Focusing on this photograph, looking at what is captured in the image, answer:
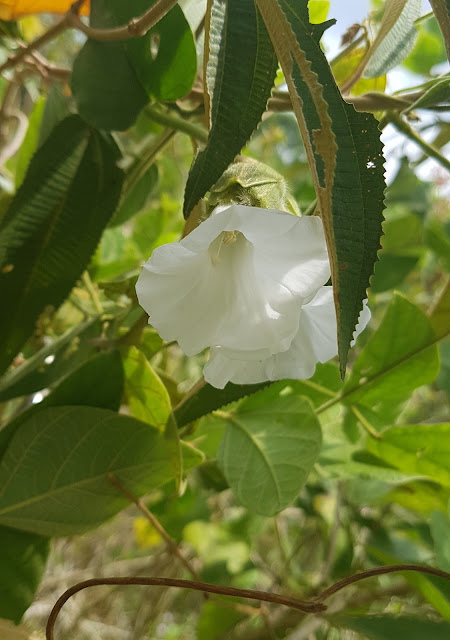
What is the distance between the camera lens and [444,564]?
57 cm

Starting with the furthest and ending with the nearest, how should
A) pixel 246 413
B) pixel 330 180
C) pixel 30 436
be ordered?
pixel 246 413
pixel 30 436
pixel 330 180

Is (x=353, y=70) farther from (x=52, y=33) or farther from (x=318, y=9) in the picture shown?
(x=52, y=33)

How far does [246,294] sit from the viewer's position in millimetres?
397

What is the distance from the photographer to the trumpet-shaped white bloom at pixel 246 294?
33 centimetres

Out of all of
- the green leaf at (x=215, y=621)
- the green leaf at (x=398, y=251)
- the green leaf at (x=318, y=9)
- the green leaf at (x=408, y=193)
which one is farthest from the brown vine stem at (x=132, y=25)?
the green leaf at (x=215, y=621)

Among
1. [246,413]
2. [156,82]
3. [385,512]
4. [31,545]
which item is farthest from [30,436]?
[385,512]

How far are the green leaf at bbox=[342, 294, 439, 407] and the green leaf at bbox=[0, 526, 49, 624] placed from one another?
0.34 meters

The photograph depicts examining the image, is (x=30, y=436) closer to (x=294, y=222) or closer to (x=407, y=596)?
(x=294, y=222)

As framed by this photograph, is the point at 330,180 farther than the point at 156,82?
No

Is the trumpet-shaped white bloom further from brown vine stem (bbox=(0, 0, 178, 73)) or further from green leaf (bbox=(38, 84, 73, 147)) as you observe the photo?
green leaf (bbox=(38, 84, 73, 147))

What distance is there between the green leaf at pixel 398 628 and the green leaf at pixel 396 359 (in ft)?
0.75

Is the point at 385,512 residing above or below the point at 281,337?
below

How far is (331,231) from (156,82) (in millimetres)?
322

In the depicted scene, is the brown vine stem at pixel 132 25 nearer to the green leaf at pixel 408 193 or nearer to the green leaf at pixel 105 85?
the green leaf at pixel 105 85
